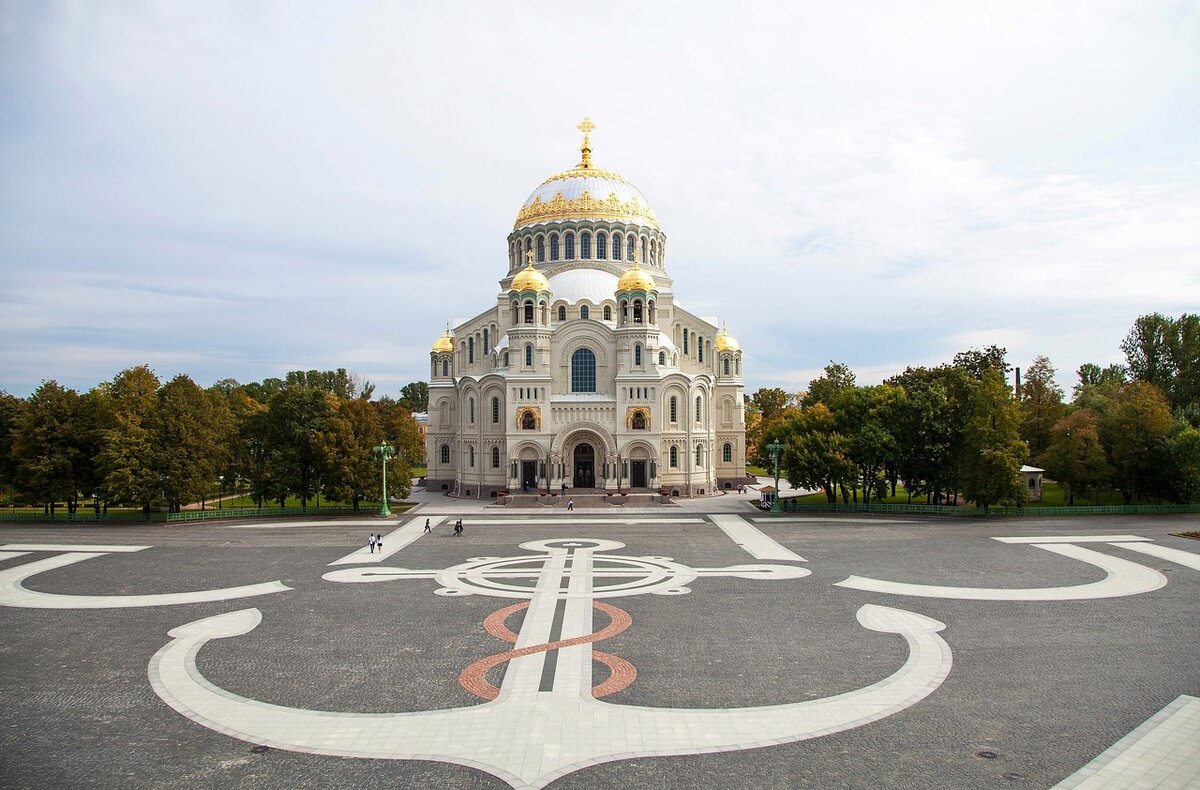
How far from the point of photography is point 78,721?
14.7 meters

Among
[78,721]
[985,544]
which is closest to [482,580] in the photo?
[78,721]

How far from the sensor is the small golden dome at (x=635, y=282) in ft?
184

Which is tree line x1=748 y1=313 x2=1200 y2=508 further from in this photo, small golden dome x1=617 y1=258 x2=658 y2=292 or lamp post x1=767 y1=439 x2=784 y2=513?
small golden dome x1=617 y1=258 x2=658 y2=292

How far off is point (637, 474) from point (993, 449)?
22974 millimetres

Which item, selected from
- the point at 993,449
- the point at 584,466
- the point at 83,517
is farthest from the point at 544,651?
the point at 83,517

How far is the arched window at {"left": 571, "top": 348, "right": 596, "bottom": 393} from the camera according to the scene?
186 feet

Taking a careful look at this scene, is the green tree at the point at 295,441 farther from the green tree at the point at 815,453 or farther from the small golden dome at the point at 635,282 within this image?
the green tree at the point at 815,453

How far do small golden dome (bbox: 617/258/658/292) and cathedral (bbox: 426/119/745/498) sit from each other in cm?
10

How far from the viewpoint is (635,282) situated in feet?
184

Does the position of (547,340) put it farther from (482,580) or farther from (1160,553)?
(1160,553)

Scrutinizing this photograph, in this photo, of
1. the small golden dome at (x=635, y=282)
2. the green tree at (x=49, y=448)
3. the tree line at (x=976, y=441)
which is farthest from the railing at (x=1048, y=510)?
the green tree at (x=49, y=448)

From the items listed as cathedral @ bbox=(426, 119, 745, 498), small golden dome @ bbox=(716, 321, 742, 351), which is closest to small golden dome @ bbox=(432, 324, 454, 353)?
cathedral @ bbox=(426, 119, 745, 498)

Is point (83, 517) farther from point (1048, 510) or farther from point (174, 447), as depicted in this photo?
point (1048, 510)

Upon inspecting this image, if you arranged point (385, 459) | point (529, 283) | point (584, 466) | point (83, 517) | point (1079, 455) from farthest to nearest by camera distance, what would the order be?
point (529, 283) < point (584, 466) < point (385, 459) < point (83, 517) < point (1079, 455)
